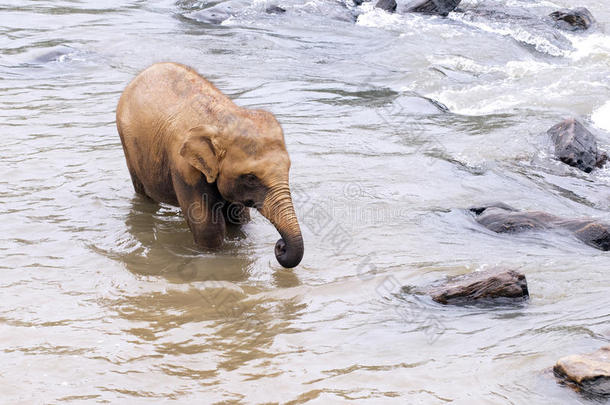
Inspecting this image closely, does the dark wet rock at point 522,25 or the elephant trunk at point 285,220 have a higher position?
the elephant trunk at point 285,220

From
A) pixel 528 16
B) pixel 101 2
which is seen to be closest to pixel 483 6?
pixel 528 16


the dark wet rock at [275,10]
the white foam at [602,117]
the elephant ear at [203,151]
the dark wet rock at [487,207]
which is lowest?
the white foam at [602,117]

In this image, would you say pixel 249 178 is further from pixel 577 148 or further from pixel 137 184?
pixel 577 148

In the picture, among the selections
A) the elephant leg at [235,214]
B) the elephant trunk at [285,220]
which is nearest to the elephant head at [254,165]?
the elephant trunk at [285,220]

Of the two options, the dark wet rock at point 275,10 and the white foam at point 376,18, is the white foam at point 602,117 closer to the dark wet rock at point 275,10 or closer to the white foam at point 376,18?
the white foam at point 376,18

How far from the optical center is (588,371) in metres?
5.00

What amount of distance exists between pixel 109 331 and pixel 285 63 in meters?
10.3

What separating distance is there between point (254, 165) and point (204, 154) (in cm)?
44

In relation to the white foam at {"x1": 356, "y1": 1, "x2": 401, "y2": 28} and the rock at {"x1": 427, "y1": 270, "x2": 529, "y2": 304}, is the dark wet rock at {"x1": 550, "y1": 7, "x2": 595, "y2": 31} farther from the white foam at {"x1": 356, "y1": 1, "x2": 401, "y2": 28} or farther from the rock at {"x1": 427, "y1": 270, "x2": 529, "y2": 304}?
the rock at {"x1": 427, "y1": 270, "x2": 529, "y2": 304}

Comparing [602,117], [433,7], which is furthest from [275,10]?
[602,117]

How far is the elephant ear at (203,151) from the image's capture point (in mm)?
6684

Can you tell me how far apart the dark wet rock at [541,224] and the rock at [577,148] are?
240cm

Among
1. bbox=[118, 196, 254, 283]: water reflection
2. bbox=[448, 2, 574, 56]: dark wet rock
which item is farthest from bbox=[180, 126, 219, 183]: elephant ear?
bbox=[448, 2, 574, 56]: dark wet rock

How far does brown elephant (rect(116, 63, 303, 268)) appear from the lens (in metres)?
6.54
